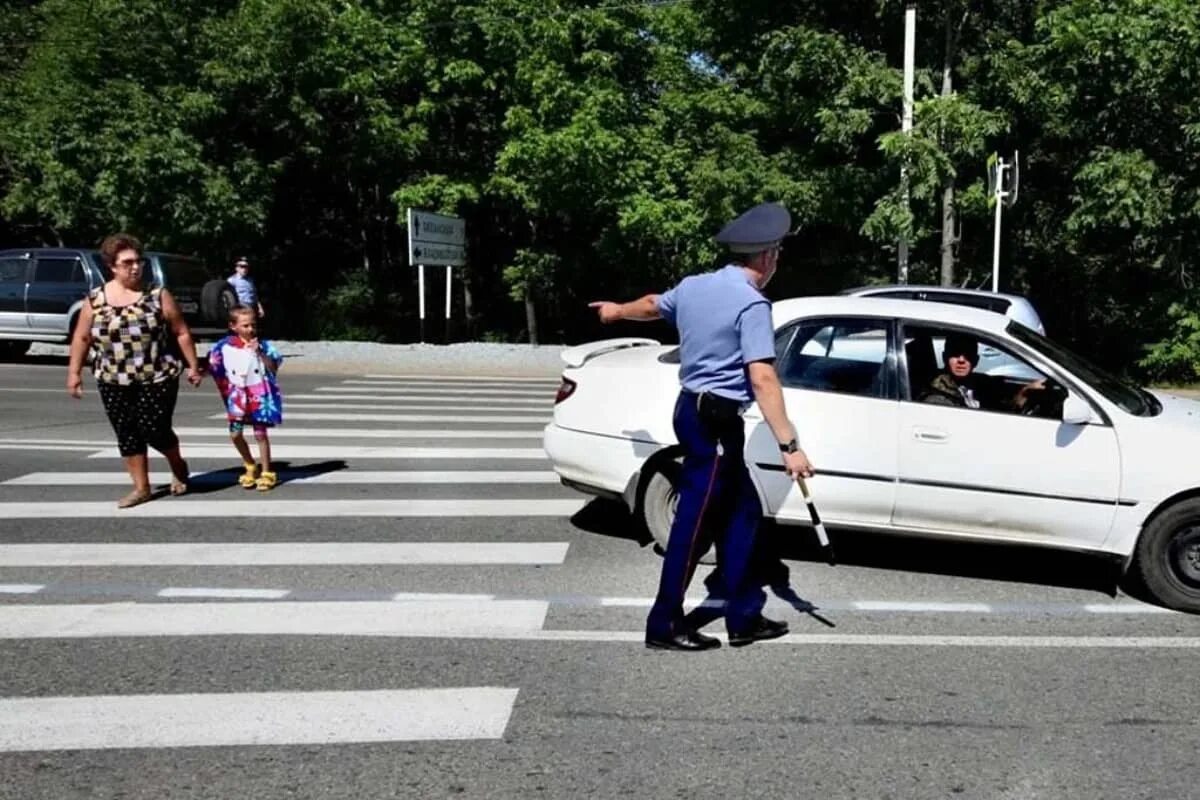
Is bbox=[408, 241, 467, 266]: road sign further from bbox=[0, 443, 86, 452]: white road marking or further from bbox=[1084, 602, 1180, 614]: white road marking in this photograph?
bbox=[1084, 602, 1180, 614]: white road marking

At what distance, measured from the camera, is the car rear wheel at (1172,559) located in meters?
5.54

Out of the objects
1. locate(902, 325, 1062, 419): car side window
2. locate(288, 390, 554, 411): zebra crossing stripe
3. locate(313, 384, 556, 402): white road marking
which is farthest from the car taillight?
locate(313, 384, 556, 402): white road marking

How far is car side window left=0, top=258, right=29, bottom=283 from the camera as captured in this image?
1950 cm

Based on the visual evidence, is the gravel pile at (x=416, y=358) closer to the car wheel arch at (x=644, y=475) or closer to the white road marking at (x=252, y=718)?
the car wheel arch at (x=644, y=475)

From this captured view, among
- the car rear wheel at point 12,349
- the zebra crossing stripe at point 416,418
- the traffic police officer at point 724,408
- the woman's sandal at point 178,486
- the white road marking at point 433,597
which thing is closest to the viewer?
the traffic police officer at point 724,408

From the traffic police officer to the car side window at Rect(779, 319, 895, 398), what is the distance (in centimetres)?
144

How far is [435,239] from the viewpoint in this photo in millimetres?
23141

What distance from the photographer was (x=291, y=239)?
29.6 meters

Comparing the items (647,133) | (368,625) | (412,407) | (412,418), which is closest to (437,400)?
(412,407)

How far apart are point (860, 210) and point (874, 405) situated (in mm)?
16036

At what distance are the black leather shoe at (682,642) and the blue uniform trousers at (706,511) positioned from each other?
27mm

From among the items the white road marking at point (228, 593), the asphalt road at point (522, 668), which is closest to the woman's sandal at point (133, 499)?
the asphalt road at point (522, 668)

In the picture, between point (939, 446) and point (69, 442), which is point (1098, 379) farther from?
point (69, 442)

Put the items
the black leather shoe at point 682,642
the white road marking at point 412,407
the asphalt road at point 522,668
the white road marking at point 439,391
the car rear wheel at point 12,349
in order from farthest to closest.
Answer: the car rear wheel at point 12,349, the white road marking at point 439,391, the white road marking at point 412,407, the black leather shoe at point 682,642, the asphalt road at point 522,668
